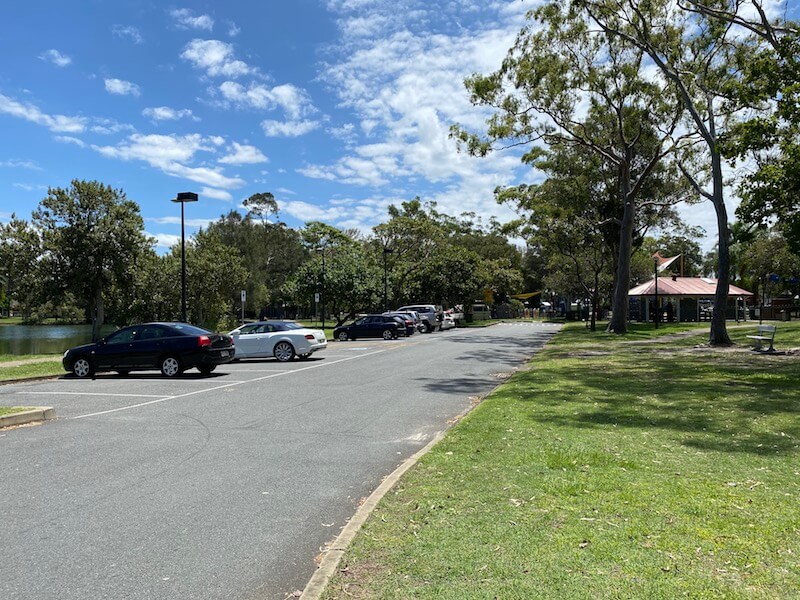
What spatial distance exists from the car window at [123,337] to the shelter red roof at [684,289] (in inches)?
1679

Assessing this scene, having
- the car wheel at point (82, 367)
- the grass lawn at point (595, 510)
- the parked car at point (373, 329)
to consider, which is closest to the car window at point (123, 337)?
the car wheel at point (82, 367)

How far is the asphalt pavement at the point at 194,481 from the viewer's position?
163 inches

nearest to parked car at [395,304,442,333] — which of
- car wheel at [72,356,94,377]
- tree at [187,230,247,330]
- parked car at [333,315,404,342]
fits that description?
parked car at [333,315,404,342]

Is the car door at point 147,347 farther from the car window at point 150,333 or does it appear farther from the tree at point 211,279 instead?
the tree at point 211,279

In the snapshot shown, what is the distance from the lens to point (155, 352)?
16.8 m

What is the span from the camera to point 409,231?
63688mm

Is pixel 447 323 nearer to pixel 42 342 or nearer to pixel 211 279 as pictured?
pixel 211 279

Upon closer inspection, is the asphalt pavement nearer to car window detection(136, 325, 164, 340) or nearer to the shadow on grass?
the shadow on grass

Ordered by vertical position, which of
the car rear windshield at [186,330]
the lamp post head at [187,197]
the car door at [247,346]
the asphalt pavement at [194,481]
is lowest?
the asphalt pavement at [194,481]

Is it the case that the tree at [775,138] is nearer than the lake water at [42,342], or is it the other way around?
the tree at [775,138]

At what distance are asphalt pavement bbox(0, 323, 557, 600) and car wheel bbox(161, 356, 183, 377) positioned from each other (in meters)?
2.70

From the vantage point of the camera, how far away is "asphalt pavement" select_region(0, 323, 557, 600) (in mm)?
4137

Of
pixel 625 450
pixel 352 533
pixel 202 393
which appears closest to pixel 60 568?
pixel 352 533

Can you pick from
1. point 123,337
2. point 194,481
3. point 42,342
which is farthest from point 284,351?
point 42,342
